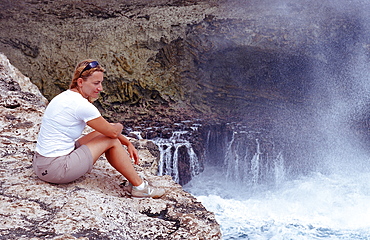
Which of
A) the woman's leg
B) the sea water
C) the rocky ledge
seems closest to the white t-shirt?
the woman's leg

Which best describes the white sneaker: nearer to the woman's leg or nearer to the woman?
the woman's leg

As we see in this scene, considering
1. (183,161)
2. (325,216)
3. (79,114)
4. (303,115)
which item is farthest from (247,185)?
(79,114)

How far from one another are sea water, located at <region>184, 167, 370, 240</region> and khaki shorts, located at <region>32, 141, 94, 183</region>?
2.76 metres

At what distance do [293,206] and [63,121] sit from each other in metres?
3.91

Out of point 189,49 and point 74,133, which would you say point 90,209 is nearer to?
point 74,133

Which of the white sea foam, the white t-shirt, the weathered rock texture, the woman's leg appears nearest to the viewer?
the white t-shirt

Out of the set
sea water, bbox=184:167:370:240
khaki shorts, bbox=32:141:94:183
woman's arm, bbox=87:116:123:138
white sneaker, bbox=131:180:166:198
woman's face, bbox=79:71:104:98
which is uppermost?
woman's face, bbox=79:71:104:98

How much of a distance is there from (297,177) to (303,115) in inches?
69.2

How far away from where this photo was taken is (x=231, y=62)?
8.41 m

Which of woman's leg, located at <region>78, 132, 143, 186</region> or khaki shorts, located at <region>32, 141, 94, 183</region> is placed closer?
khaki shorts, located at <region>32, 141, 94, 183</region>

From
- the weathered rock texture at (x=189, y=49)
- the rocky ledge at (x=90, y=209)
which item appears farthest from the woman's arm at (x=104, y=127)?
the weathered rock texture at (x=189, y=49)

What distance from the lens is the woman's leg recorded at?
7.17 feet

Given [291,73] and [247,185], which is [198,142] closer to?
[247,185]

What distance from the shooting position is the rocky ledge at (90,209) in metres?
1.77
